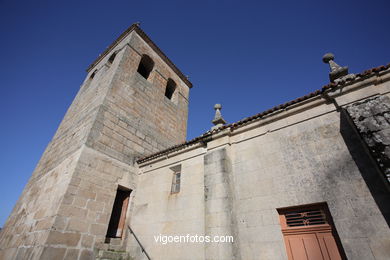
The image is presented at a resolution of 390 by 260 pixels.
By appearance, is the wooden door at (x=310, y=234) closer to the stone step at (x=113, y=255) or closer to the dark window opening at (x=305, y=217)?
the dark window opening at (x=305, y=217)

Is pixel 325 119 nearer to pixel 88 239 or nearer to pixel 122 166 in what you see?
pixel 122 166

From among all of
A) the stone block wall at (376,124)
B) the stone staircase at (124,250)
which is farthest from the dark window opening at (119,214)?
the stone block wall at (376,124)

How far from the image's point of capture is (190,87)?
14.2 metres

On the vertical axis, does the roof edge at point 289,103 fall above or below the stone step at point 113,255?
above

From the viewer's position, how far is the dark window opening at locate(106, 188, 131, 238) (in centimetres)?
636

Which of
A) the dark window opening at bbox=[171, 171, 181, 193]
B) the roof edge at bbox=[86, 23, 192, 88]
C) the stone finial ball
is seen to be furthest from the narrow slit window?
the roof edge at bbox=[86, 23, 192, 88]

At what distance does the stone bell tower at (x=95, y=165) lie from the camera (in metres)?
5.07

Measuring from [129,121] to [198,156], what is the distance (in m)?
3.55

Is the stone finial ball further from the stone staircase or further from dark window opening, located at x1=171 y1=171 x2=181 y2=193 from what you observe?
the stone staircase

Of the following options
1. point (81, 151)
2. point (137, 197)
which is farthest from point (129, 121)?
point (137, 197)

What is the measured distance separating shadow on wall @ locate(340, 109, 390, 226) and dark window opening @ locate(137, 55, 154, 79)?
32.0 feet

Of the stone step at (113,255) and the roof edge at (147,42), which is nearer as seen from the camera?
the stone step at (113,255)

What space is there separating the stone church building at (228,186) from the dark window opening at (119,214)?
0.11 ft

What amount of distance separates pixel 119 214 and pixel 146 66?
327 inches
